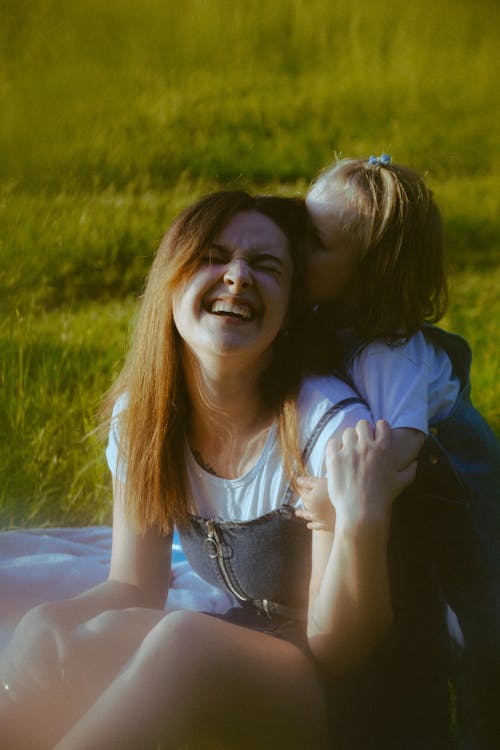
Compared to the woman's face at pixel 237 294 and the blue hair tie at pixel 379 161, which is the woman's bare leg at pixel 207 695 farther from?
the blue hair tie at pixel 379 161

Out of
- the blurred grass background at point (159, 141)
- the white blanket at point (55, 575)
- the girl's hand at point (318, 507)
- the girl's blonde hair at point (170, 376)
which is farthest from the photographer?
the blurred grass background at point (159, 141)

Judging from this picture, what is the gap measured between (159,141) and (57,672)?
73.9 inches

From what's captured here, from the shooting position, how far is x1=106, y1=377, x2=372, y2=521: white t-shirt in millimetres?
1207

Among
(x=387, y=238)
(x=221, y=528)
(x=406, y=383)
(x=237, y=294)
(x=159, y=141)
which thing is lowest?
(x=221, y=528)

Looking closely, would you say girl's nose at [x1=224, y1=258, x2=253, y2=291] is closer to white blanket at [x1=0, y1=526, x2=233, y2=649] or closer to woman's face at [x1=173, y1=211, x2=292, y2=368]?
woman's face at [x1=173, y1=211, x2=292, y2=368]

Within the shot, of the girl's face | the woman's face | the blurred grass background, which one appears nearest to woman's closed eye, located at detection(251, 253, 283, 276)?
the woman's face

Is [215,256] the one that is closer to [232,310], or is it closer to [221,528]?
[232,310]

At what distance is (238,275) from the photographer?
3.95ft

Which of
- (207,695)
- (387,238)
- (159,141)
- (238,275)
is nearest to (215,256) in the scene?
(238,275)

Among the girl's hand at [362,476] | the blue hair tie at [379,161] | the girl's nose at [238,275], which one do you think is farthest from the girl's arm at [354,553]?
the blue hair tie at [379,161]

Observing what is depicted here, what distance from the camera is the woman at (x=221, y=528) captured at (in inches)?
42.3

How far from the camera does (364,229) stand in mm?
1386

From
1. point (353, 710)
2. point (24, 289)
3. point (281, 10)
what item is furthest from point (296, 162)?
point (353, 710)

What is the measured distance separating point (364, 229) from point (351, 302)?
0.12 m
